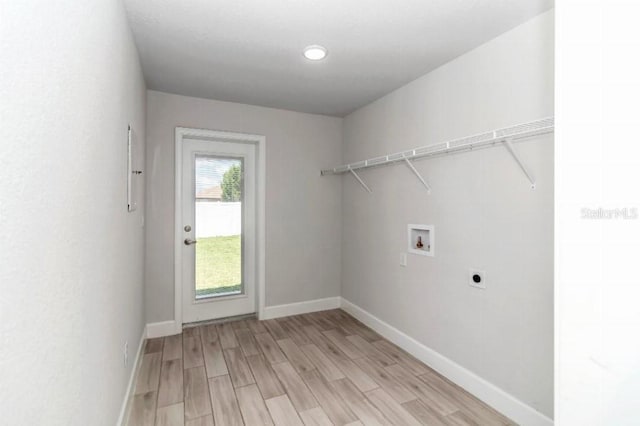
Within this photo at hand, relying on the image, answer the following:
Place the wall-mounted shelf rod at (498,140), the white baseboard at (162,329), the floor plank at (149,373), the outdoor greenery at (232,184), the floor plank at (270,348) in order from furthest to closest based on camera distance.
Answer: the outdoor greenery at (232,184), the white baseboard at (162,329), the floor plank at (270,348), the floor plank at (149,373), the wall-mounted shelf rod at (498,140)

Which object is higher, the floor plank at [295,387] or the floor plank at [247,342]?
the floor plank at [247,342]

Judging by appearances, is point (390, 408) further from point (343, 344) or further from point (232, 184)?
point (232, 184)

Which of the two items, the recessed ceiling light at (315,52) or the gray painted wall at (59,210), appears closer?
the gray painted wall at (59,210)

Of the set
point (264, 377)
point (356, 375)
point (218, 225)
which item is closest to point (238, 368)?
point (264, 377)

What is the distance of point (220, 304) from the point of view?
11.3ft

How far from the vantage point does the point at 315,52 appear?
7.25 feet

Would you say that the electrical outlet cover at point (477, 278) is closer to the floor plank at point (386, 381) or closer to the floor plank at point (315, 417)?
the floor plank at point (386, 381)

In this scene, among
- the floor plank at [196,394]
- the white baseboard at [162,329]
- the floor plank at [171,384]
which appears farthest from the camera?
the white baseboard at [162,329]

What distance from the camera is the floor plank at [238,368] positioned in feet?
7.53

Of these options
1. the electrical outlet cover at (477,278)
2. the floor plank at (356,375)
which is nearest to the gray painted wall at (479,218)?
the electrical outlet cover at (477,278)

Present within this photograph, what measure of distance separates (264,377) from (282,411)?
1.34 ft

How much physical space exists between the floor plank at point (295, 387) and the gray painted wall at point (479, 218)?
1.06 m

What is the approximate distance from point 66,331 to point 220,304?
262 centimetres
